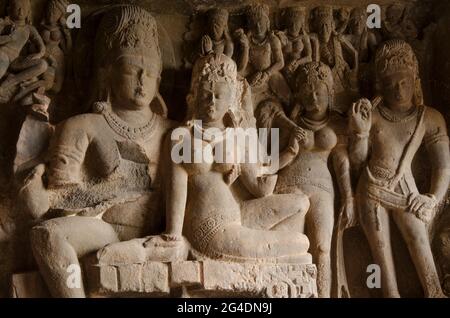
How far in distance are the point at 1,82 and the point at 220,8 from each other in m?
1.91

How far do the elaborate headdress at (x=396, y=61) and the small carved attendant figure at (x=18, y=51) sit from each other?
2.73 metres

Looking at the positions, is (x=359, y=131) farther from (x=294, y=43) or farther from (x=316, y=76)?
(x=294, y=43)

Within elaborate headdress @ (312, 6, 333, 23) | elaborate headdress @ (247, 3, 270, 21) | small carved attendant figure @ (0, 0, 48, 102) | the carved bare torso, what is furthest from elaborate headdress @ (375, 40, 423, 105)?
small carved attendant figure @ (0, 0, 48, 102)

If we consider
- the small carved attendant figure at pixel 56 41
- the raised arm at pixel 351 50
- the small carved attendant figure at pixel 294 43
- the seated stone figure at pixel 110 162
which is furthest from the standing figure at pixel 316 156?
the small carved attendant figure at pixel 56 41

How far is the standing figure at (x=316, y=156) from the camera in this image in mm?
5845

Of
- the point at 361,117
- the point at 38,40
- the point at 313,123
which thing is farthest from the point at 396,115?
the point at 38,40

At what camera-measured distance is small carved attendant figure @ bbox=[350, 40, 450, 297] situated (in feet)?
19.3

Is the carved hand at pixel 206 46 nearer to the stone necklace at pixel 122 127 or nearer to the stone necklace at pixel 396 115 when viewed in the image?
the stone necklace at pixel 122 127

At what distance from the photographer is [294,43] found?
639cm

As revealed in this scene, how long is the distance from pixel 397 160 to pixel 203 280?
74.1 inches

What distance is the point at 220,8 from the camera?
6.42 meters

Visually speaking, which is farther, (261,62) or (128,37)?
(261,62)

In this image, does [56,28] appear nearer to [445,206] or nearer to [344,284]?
[344,284]
